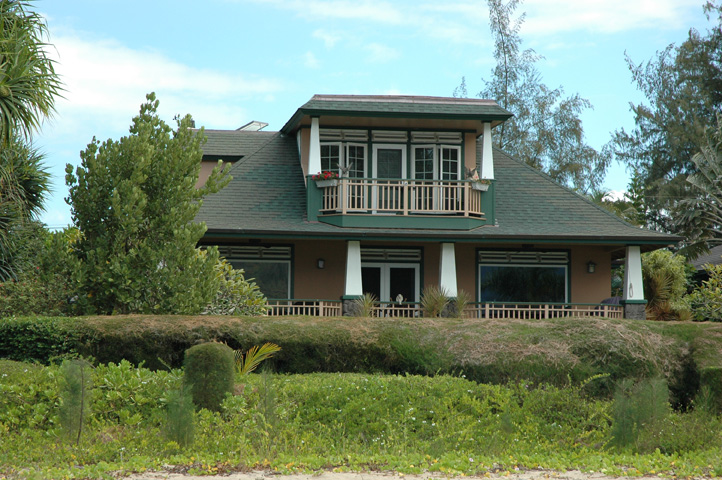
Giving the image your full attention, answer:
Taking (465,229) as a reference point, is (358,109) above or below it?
above

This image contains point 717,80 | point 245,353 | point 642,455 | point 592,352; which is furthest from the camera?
point 717,80

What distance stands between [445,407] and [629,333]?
3728mm

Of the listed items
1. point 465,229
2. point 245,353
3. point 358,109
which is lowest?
point 245,353

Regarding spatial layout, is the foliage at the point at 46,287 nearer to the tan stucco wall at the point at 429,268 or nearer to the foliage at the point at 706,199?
the tan stucco wall at the point at 429,268

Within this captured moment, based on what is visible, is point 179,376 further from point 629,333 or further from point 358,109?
point 358,109

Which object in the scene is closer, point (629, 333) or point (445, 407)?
point (445, 407)

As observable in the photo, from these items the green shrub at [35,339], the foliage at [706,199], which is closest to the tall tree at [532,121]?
the foliage at [706,199]

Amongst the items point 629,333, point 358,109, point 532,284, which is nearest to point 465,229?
point 532,284

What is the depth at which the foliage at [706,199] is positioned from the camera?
30.4 metres

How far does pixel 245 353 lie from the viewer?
41.8ft

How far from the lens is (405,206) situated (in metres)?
18.4

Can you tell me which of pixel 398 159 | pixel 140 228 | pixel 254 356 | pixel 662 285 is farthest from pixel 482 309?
pixel 140 228

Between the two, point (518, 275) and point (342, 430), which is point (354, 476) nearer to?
point (342, 430)

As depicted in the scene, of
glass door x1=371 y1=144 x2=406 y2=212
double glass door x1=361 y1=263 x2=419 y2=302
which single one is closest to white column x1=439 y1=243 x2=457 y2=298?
double glass door x1=361 y1=263 x2=419 y2=302
